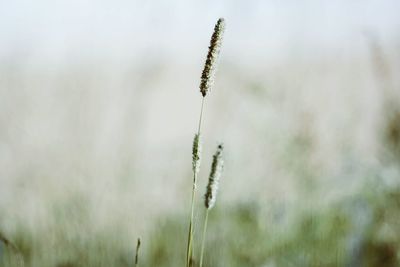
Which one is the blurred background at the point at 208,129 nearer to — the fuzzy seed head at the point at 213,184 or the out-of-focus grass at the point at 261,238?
the out-of-focus grass at the point at 261,238

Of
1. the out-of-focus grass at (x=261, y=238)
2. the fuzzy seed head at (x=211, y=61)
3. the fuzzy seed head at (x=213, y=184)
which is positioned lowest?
the out-of-focus grass at (x=261, y=238)

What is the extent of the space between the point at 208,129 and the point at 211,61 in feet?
1.73

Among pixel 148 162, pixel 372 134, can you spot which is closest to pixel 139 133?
pixel 148 162

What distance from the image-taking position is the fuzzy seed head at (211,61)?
2.10ft

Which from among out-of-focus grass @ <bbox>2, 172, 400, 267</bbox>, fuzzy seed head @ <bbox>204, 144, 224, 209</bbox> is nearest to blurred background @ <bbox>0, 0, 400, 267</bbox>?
out-of-focus grass @ <bbox>2, 172, 400, 267</bbox>

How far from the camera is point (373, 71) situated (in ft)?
3.96

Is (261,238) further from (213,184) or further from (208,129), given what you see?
(213,184)

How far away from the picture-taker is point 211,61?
652 millimetres

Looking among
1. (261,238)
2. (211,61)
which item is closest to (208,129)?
(261,238)

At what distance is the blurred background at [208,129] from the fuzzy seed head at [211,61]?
50 centimetres

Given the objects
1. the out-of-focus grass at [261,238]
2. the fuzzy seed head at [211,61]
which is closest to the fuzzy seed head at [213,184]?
the fuzzy seed head at [211,61]

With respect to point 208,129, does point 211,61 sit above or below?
above

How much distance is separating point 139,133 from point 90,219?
21 cm

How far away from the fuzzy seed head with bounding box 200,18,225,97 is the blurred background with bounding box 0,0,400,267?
50cm
